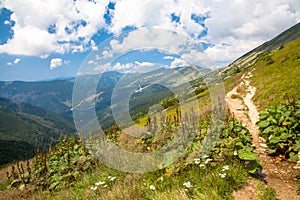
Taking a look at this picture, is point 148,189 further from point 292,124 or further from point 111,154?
point 292,124

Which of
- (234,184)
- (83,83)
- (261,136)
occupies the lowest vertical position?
(261,136)

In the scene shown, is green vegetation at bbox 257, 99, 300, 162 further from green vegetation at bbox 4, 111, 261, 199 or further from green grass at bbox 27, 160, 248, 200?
green grass at bbox 27, 160, 248, 200

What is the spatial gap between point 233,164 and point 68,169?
18.7 feet

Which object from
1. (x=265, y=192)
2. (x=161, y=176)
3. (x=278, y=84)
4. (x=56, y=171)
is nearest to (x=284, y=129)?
(x=265, y=192)

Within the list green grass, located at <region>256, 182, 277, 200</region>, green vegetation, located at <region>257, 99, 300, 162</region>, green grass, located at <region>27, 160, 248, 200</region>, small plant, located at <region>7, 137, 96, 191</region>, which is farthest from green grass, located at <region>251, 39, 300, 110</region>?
small plant, located at <region>7, 137, 96, 191</region>

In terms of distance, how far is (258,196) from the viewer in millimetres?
4758

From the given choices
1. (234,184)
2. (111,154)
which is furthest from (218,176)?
(111,154)

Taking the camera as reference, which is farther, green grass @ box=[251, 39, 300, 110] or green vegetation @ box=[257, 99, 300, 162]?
green grass @ box=[251, 39, 300, 110]

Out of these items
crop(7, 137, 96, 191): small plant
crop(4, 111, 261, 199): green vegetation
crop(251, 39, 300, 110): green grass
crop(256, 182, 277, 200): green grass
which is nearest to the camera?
crop(256, 182, 277, 200): green grass

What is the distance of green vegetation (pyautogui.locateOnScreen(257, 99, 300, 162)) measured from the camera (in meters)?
7.64

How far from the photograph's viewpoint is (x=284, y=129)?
26.1ft

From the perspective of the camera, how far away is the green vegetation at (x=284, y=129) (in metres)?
7.64

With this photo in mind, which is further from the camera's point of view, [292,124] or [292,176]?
[292,124]

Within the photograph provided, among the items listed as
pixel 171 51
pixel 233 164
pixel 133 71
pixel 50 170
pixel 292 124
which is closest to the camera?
pixel 233 164
